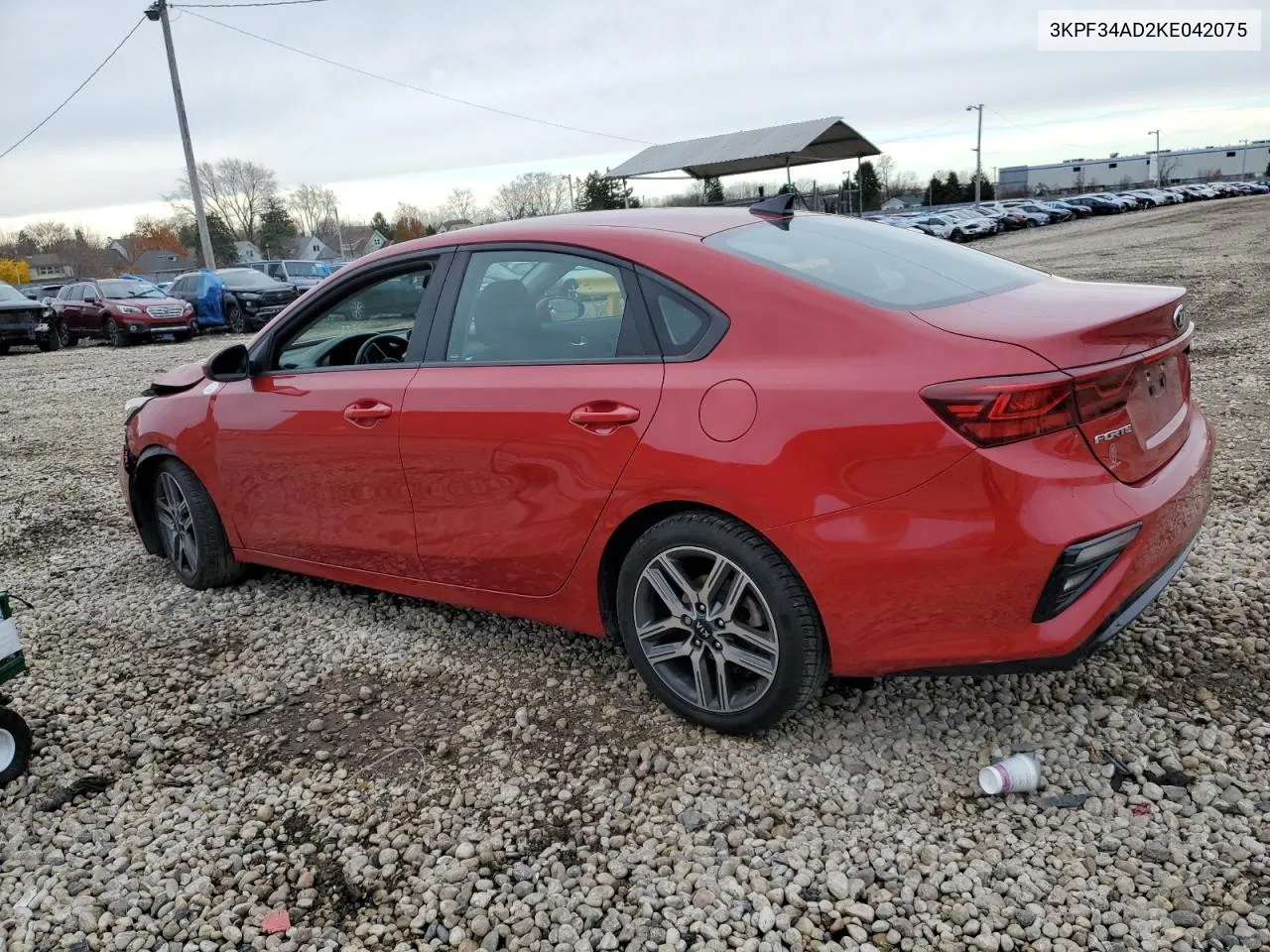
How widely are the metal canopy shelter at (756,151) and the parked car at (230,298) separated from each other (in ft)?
50.1

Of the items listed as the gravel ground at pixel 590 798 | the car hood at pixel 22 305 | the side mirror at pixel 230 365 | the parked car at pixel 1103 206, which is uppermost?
the parked car at pixel 1103 206

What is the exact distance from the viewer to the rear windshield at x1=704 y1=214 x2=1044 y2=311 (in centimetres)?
286

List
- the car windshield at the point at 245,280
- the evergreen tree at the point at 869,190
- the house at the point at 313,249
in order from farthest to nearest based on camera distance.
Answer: the house at the point at 313,249
the evergreen tree at the point at 869,190
the car windshield at the point at 245,280

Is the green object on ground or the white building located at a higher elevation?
the white building

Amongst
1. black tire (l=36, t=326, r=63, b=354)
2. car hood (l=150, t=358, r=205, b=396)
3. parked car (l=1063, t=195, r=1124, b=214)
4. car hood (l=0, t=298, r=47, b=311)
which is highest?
parked car (l=1063, t=195, r=1124, b=214)

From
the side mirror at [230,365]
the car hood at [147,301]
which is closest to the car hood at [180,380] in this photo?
the side mirror at [230,365]

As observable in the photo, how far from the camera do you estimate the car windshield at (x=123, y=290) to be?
2072 centimetres

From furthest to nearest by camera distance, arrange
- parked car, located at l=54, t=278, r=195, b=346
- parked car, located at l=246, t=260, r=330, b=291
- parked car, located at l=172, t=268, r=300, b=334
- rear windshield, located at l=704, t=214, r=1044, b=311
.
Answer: parked car, located at l=246, t=260, r=330, b=291
parked car, located at l=172, t=268, r=300, b=334
parked car, located at l=54, t=278, r=195, b=346
rear windshield, located at l=704, t=214, r=1044, b=311

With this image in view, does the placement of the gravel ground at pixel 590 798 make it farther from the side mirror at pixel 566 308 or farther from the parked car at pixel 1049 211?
the parked car at pixel 1049 211

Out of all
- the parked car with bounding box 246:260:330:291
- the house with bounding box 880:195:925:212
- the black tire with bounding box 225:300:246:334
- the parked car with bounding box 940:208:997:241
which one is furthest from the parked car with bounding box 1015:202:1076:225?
the black tire with bounding box 225:300:246:334

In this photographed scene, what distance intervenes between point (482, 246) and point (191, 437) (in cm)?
180

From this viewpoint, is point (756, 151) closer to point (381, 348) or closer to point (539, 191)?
point (381, 348)

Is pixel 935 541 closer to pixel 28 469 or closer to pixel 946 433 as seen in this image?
pixel 946 433

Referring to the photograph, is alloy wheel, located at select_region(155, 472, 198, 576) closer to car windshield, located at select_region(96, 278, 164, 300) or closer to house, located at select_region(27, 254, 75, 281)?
car windshield, located at select_region(96, 278, 164, 300)
